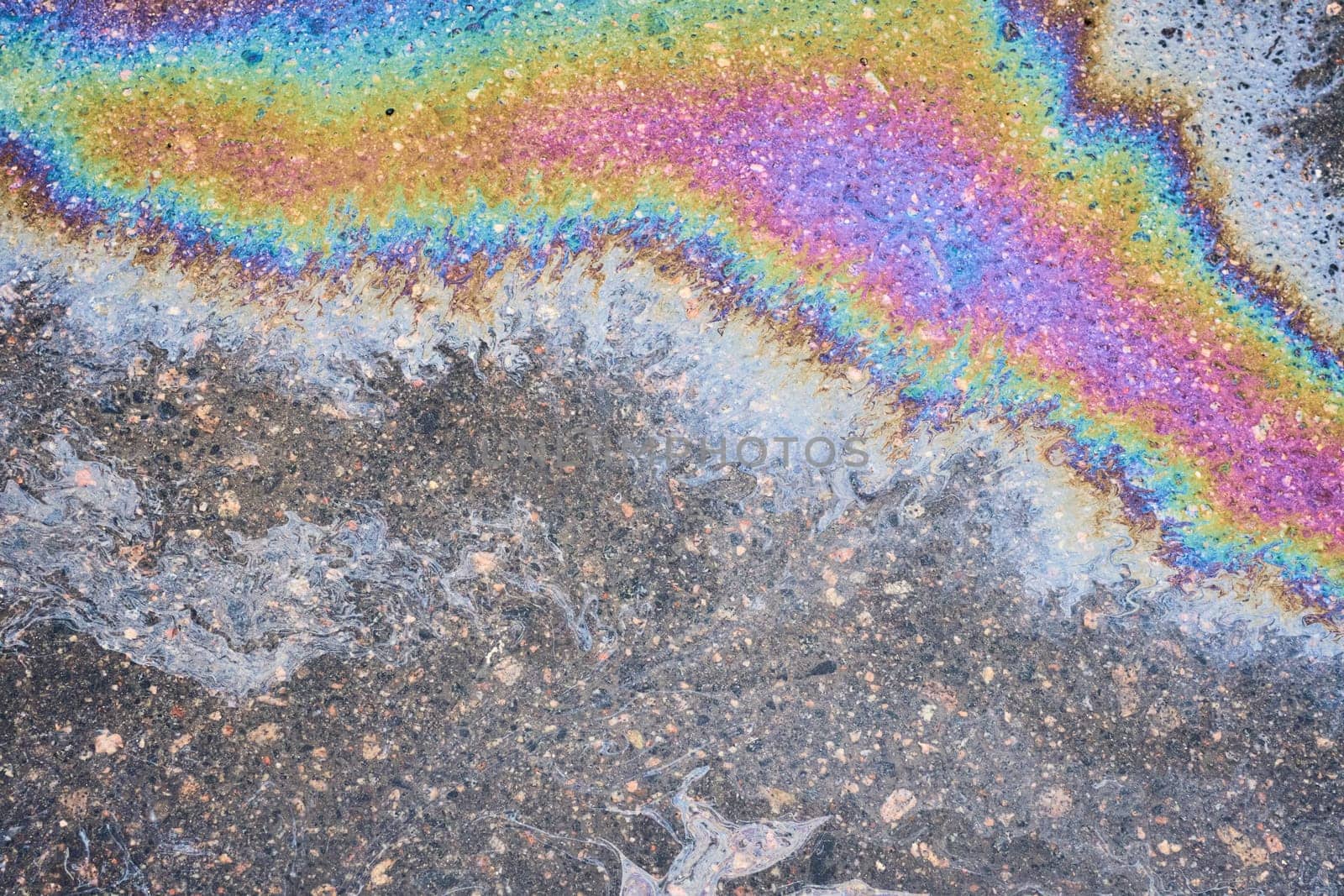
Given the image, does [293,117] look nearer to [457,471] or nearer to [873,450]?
[457,471]

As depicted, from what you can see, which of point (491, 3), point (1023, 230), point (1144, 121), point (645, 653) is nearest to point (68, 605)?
point (645, 653)

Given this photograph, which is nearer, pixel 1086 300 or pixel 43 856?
pixel 43 856

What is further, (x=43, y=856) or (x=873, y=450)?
(x=873, y=450)

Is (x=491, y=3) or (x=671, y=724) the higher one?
(x=491, y=3)

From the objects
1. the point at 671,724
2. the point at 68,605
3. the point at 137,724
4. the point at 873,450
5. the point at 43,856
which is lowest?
the point at 43,856

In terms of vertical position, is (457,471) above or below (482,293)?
below

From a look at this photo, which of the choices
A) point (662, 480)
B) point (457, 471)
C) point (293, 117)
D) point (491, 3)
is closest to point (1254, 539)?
point (662, 480)

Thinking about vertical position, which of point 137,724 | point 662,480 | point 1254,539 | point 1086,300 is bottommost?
point 137,724

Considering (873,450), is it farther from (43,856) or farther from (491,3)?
(43,856)

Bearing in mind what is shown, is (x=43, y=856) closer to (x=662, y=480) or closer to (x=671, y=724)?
(x=671, y=724)
